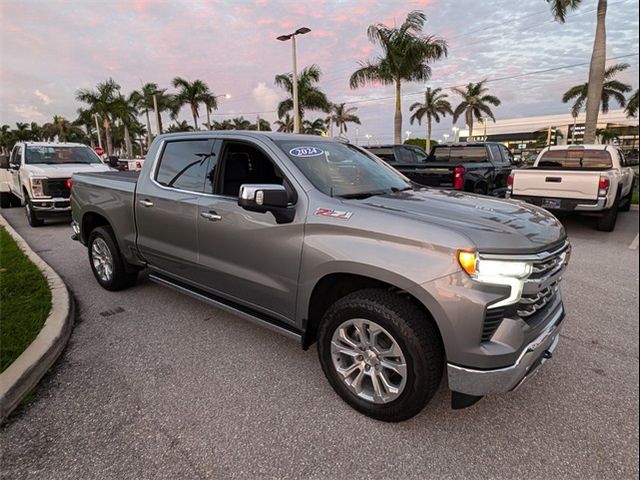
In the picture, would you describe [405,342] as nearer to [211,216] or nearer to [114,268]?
[211,216]

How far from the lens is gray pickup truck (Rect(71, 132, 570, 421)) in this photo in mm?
2209

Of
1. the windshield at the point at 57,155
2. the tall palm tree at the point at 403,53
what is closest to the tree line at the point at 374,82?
the tall palm tree at the point at 403,53

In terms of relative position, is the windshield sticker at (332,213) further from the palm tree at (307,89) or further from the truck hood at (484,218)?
the palm tree at (307,89)

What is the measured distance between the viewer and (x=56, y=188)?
937 centimetres

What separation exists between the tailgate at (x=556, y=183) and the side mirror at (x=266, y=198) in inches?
276

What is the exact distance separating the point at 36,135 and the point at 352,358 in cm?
9376

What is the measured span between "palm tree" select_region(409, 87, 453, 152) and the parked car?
36875mm

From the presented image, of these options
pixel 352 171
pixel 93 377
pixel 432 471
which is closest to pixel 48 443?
pixel 93 377

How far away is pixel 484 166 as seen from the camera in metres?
9.46

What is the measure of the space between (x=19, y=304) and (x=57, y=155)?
7.92 meters

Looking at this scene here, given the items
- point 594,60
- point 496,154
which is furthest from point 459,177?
point 594,60

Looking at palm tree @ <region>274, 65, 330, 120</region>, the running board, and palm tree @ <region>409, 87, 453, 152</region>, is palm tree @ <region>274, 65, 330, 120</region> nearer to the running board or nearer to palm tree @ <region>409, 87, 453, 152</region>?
palm tree @ <region>409, 87, 453, 152</region>

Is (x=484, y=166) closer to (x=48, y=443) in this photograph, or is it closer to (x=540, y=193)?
(x=540, y=193)

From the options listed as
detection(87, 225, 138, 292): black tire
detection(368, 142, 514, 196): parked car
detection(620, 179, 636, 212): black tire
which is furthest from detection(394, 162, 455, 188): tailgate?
detection(87, 225, 138, 292): black tire
